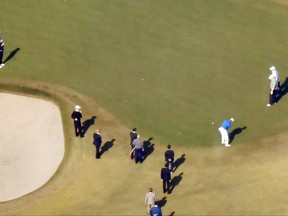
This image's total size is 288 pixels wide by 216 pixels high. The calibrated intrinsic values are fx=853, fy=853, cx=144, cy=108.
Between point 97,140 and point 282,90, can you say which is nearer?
point 97,140

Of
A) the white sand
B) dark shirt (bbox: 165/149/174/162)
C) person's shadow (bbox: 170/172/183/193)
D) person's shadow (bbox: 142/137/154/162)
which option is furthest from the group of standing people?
person's shadow (bbox: 170/172/183/193)

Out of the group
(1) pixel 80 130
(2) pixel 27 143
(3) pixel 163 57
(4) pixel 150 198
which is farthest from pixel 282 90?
(2) pixel 27 143

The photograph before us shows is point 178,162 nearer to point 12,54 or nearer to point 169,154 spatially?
point 169,154

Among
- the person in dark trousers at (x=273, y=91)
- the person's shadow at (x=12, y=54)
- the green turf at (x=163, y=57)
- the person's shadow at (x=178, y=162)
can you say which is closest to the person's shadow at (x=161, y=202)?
the person's shadow at (x=178, y=162)

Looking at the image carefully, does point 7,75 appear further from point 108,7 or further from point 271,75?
point 271,75

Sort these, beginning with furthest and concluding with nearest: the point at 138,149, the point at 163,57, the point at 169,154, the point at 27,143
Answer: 1. the point at 163,57
2. the point at 27,143
3. the point at 138,149
4. the point at 169,154

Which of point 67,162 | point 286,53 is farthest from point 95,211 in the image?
point 286,53

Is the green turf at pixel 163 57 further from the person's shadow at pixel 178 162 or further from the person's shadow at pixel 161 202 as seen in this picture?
the person's shadow at pixel 161 202
